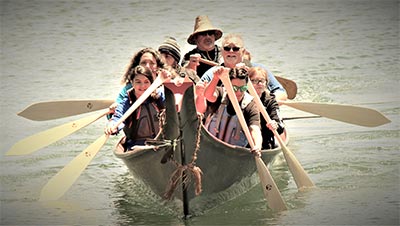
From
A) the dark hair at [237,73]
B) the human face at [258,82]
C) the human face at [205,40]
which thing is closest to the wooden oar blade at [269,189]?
the dark hair at [237,73]

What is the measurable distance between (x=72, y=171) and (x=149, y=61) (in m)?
0.74

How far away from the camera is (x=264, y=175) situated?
18.7 ft

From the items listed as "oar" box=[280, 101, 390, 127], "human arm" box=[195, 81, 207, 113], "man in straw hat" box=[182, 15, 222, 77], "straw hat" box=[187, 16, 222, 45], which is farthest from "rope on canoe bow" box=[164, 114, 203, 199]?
"straw hat" box=[187, 16, 222, 45]

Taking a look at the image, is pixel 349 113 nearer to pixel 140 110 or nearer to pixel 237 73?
pixel 237 73

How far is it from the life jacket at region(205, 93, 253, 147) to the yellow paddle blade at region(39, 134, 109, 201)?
2.11ft

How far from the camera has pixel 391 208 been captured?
609 cm

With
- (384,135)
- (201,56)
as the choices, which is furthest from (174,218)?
(384,135)

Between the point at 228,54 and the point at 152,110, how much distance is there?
509 millimetres

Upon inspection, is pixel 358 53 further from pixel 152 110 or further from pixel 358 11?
pixel 152 110

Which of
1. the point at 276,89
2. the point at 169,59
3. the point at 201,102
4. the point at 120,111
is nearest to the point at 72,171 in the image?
the point at 120,111

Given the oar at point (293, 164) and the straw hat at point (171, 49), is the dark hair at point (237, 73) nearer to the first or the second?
the oar at point (293, 164)

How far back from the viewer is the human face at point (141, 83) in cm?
600

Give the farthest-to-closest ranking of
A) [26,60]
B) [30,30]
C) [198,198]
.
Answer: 1. [30,30]
2. [26,60]
3. [198,198]

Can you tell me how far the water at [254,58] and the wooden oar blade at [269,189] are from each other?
7 cm
